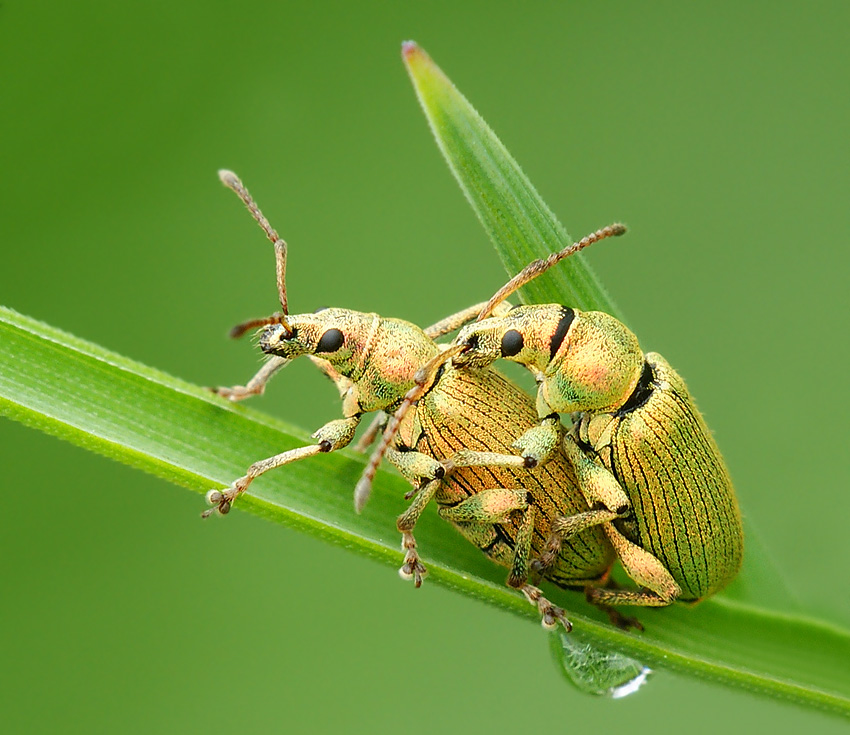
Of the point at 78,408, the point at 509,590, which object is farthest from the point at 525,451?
the point at 78,408

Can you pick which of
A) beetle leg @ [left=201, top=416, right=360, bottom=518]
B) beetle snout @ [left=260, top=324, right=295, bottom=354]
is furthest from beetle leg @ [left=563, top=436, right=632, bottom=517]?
beetle snout @ [left=260, top=324, right=295, bottom=354]

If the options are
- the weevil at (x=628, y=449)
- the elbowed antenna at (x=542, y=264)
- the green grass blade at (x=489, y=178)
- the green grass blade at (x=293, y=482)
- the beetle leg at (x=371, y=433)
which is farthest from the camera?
the beetle leg at (x=371, y=433)

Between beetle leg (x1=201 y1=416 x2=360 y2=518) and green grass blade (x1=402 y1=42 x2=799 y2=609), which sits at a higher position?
green grass blade (x1=402 y1=42 x2=799 y2=609)

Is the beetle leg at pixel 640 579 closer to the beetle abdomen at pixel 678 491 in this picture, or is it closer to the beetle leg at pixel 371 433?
the beetle abdomen at pixel 678 491

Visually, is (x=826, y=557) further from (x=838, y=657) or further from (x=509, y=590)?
(x=509, y=590)

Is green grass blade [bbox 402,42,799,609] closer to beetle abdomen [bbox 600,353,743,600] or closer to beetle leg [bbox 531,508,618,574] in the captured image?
beetle abdomen [bbox 600,353,743,600]

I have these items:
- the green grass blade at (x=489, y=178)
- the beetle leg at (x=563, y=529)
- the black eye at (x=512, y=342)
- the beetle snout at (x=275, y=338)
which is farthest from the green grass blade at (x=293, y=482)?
the green grass blade at (x=489, y=178)

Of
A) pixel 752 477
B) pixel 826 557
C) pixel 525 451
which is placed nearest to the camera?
pixel 525 451
